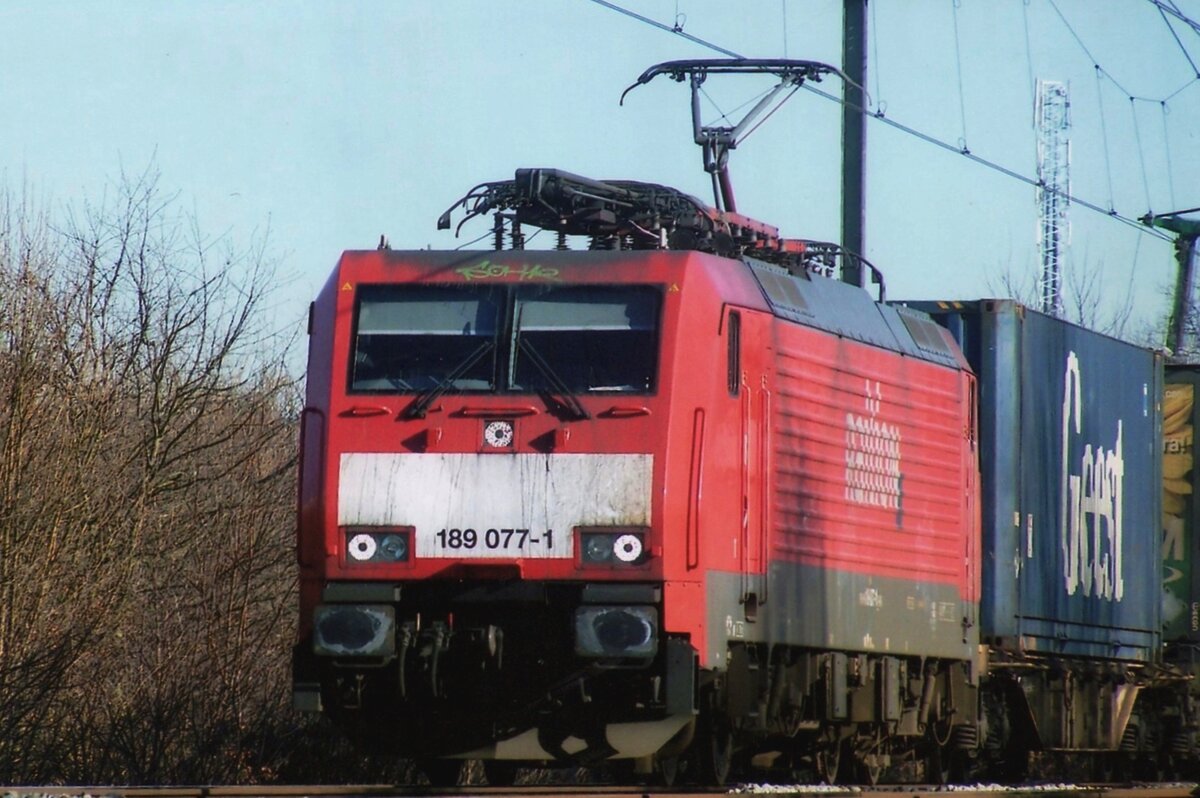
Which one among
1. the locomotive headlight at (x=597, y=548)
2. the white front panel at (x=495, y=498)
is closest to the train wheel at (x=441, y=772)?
the white front panel at (x=495, y=498)

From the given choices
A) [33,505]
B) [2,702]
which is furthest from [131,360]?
[2,702]

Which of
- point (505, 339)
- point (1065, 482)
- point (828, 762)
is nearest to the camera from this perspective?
point (505, 339)

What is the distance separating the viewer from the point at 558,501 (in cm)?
1111

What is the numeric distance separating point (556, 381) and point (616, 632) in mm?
1406

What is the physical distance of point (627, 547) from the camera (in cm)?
1102

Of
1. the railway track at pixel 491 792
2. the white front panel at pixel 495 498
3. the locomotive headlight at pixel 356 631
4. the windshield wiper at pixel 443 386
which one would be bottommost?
the railway track at pixel 491 792

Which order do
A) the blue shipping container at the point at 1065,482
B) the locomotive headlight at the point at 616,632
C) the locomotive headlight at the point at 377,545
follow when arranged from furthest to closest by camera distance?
the blue shipping container at the point at 1065,482
the locomotive headlight at the point at 377,545
the locomotive headlight at the point at 616,632

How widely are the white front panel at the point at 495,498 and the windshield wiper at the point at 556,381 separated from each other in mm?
253

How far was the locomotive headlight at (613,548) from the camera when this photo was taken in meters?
11.0

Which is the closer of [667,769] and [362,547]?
[362,547]

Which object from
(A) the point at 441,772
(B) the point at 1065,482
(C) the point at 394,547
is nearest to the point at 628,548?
(C) the point at 394,547

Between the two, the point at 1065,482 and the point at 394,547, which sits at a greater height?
the point at 1065,482

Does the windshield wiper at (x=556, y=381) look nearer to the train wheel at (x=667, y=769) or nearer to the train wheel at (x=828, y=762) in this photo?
the train wheel at (x=667, y=769)

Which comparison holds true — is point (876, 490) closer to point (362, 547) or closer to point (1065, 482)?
point (1065, 482)
